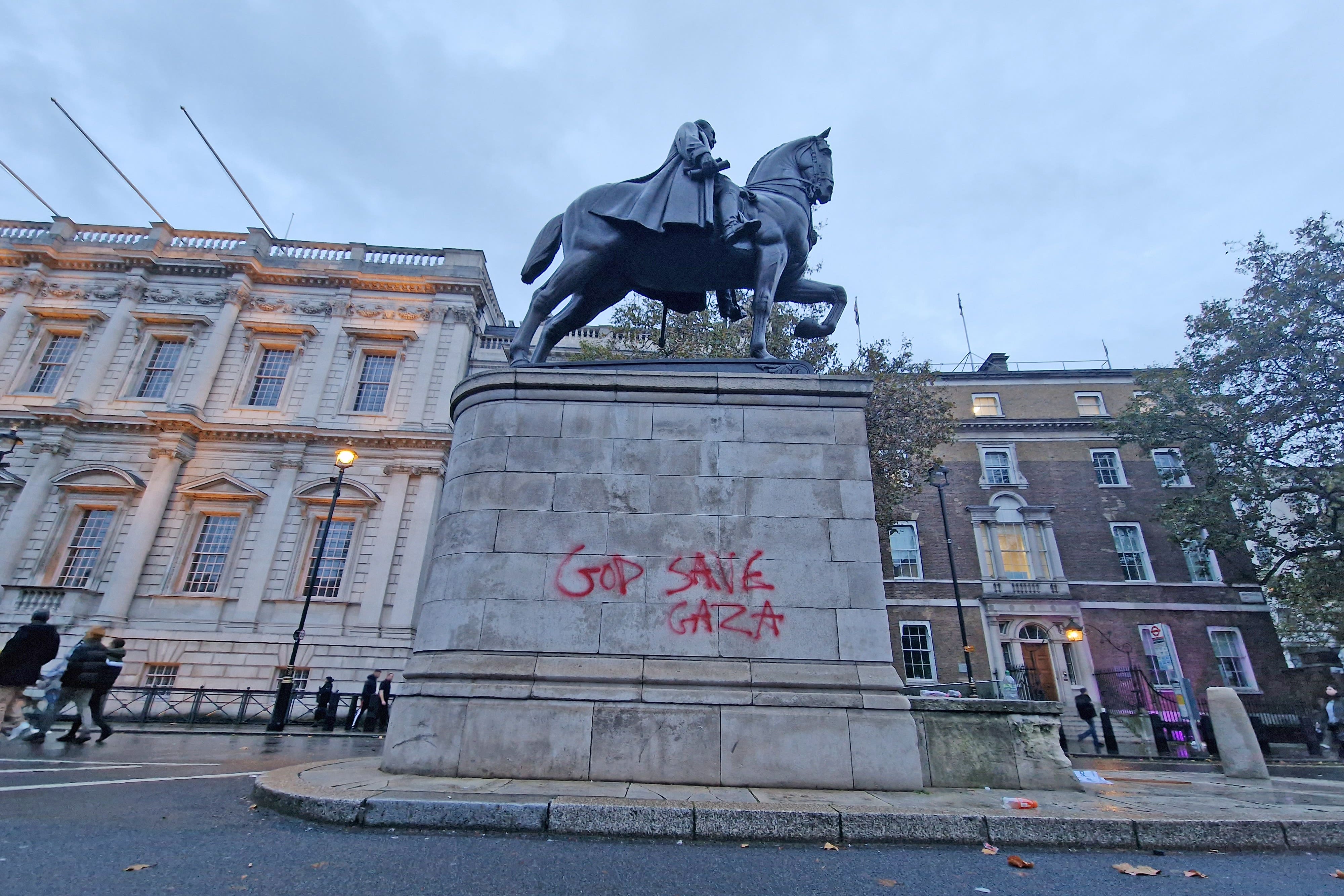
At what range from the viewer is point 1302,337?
20.8 m

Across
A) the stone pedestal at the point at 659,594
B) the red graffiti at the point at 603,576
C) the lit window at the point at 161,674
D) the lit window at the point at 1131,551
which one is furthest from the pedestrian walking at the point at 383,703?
the lit window at the point at 1131,551

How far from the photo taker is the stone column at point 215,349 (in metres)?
25.3

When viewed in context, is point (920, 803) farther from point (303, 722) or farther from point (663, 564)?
point (303, 722)

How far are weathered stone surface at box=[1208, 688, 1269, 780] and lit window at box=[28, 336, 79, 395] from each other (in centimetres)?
3656

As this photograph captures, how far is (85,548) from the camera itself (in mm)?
23406

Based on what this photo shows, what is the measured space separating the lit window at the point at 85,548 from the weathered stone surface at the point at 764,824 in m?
28.1

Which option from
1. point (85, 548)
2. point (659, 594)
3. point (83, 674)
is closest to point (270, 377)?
point (85, 548)

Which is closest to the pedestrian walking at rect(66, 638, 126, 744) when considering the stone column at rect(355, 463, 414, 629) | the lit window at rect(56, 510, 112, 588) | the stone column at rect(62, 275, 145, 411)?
the stone column at rect(355, 463, 414, 629)

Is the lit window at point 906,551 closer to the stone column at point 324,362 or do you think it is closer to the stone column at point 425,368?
the stone column at point 425,368

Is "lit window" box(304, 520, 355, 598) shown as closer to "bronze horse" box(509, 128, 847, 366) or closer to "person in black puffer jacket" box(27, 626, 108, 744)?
"person in black puffer jacket" box(27, 626, 108, 744)

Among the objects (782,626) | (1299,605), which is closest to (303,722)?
(782,626)

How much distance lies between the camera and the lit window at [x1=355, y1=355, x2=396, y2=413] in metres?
26.6

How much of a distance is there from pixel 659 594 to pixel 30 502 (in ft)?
94.7

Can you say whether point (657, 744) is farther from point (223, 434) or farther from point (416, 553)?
point (223, 434)
